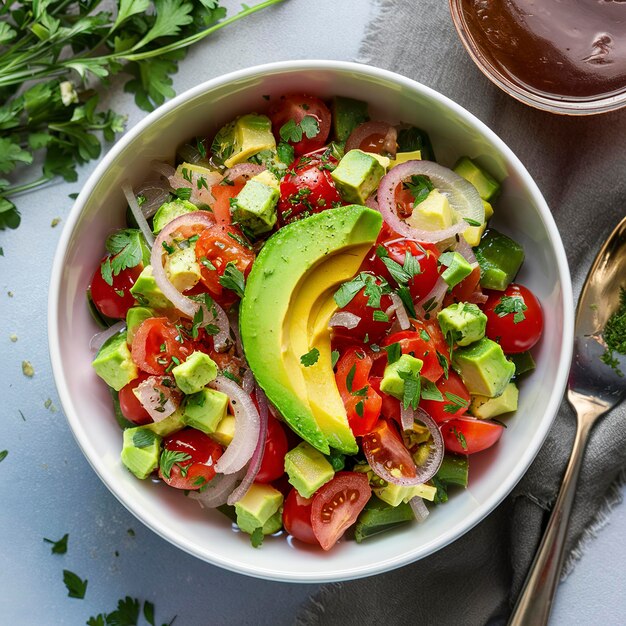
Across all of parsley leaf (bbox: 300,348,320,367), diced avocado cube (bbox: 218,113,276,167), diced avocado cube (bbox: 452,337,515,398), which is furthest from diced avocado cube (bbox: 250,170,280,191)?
diced avocado cube (bbox: 452,337,515,398)

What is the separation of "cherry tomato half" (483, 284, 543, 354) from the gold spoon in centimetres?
37

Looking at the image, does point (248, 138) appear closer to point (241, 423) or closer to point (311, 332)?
point (311, 332)

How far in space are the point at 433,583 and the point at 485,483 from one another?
1.98ft

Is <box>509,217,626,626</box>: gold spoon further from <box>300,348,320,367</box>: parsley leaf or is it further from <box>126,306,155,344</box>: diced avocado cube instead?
<box>126,306,155,344</box>: diced avocado cube

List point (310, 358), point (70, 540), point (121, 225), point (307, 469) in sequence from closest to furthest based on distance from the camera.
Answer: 1. point (310, 358)
2. point (307, 469)
3. point (121, 225)
4. point (70, 540)

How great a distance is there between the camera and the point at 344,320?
7.58ft

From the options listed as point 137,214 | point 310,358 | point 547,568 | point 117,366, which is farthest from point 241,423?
point 547,568

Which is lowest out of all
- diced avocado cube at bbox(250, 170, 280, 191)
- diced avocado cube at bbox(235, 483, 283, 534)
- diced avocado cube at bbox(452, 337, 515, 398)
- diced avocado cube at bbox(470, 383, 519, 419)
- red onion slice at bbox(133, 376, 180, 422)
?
diced avocado cube at bbox(235, 483, 283, 534)

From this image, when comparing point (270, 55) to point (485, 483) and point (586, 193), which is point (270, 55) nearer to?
point (586, 193)

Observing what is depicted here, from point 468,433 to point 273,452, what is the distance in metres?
0.63

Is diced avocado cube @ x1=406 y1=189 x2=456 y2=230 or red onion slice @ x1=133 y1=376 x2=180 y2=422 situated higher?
diced avocado cube @ x1=406 y1=189 x2=456 y2=230

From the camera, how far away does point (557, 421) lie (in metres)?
2.79

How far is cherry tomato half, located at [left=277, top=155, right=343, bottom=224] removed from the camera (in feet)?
7.76

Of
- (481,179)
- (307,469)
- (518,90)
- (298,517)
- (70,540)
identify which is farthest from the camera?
(70,540)
